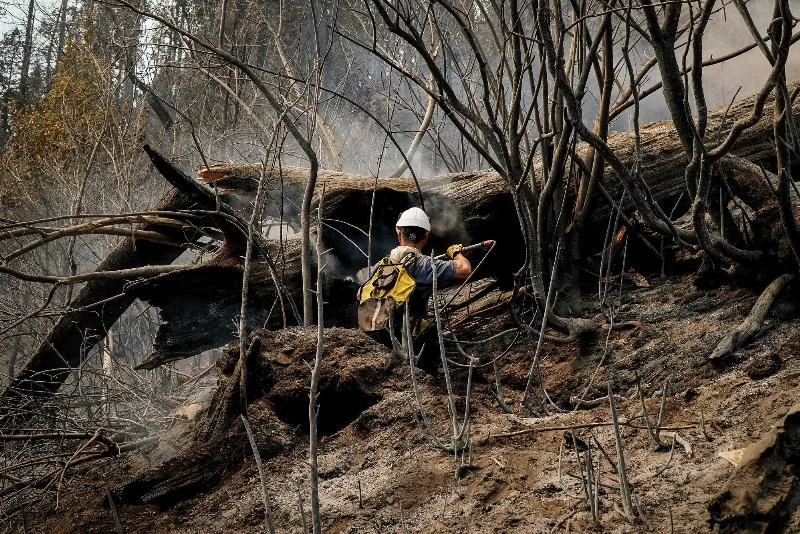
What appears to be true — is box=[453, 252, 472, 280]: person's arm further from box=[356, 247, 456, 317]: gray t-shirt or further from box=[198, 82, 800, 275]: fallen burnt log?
box=[198, 82, 800, 275]: fallen burnt log

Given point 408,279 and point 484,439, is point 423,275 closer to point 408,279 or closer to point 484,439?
point 408,279

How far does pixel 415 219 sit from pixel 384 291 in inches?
22.9

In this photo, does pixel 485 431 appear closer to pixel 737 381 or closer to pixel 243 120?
pixel 737 381

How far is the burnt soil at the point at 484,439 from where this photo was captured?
10.2 ft

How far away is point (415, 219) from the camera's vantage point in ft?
17.9

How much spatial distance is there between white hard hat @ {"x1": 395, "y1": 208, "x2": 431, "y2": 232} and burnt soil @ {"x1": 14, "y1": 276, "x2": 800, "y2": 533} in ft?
3.27

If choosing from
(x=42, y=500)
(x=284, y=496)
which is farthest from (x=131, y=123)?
(x=284, y=496)

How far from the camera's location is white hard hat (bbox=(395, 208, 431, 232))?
544 cm

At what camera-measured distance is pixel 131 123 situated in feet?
47.1

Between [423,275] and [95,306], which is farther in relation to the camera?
[95,306]

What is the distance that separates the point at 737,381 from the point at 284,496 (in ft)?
7.32

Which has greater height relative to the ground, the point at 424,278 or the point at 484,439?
the point at 424,278

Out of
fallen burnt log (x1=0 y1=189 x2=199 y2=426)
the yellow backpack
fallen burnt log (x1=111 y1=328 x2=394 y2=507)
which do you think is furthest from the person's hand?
fallen burnt log (x1=0 y1=189 x2=199 y2=426)

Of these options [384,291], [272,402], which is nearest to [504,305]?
[384,291]
